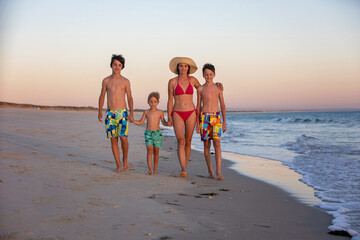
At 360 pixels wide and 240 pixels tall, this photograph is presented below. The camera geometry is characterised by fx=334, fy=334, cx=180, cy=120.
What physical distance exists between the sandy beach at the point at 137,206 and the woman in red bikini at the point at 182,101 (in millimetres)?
659

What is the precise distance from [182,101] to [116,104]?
107 cm

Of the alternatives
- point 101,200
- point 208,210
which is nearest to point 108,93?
point 101,200

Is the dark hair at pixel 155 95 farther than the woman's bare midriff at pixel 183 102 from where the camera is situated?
Yes

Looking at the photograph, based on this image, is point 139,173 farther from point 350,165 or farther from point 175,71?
point 350,165

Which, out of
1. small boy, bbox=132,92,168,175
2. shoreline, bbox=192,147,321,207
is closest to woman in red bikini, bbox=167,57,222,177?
small boy, bbox=132,92,168,175

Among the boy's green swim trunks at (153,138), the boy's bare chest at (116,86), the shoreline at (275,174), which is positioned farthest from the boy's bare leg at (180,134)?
the shoreline at (275,174)

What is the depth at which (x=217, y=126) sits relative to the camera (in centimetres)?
527

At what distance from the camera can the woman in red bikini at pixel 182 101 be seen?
5.23 metres

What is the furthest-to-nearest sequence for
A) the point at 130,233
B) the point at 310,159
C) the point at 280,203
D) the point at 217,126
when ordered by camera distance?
the point at 310,159
the point at 217,126
the point at 280,203
the point at 130,233

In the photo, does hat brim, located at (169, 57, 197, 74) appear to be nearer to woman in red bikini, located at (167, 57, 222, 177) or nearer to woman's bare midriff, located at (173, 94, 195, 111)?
woman in red bikini, located at (167, 57, 222, 177)

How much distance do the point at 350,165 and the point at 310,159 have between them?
110cm

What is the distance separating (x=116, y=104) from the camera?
5.37m

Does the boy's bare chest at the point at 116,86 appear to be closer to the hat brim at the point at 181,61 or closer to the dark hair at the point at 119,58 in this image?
the dark hair at the point at 119,58

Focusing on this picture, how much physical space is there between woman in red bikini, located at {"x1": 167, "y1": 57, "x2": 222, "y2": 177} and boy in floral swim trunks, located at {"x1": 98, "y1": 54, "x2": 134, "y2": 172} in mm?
738
